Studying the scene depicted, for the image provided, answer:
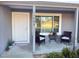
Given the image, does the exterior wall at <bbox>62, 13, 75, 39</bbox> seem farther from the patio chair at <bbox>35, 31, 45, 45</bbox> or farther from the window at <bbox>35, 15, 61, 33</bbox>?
the patio chair at <bbox>35, 31, 45, 45</bbox>

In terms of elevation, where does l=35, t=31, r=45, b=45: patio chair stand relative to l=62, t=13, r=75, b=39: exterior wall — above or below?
below

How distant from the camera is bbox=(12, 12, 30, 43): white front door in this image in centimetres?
1220

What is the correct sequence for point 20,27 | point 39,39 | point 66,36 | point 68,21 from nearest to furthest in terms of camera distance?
point 39,39
point 66,36
point 20,27
point 68,21

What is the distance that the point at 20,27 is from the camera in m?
12.3

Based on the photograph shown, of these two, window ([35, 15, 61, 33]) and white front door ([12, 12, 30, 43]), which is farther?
window ([35, 15, 61, 33])

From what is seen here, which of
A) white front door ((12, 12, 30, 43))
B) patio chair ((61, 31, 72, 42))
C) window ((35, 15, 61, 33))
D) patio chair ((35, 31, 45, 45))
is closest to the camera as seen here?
patio chair ((35, 31, 45, 45))

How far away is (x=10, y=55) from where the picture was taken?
8492 mm

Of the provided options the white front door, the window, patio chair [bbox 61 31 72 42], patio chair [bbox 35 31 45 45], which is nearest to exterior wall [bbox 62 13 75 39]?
the window

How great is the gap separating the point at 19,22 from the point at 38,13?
1.44m

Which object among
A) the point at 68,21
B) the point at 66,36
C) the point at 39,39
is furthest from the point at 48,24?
the point at 39,39

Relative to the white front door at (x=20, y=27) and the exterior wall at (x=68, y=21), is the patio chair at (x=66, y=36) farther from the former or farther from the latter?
the white front door at (x=20, y=27)

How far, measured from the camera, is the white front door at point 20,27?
12203mm

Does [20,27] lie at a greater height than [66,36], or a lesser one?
greater

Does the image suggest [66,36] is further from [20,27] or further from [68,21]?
[20,27]
